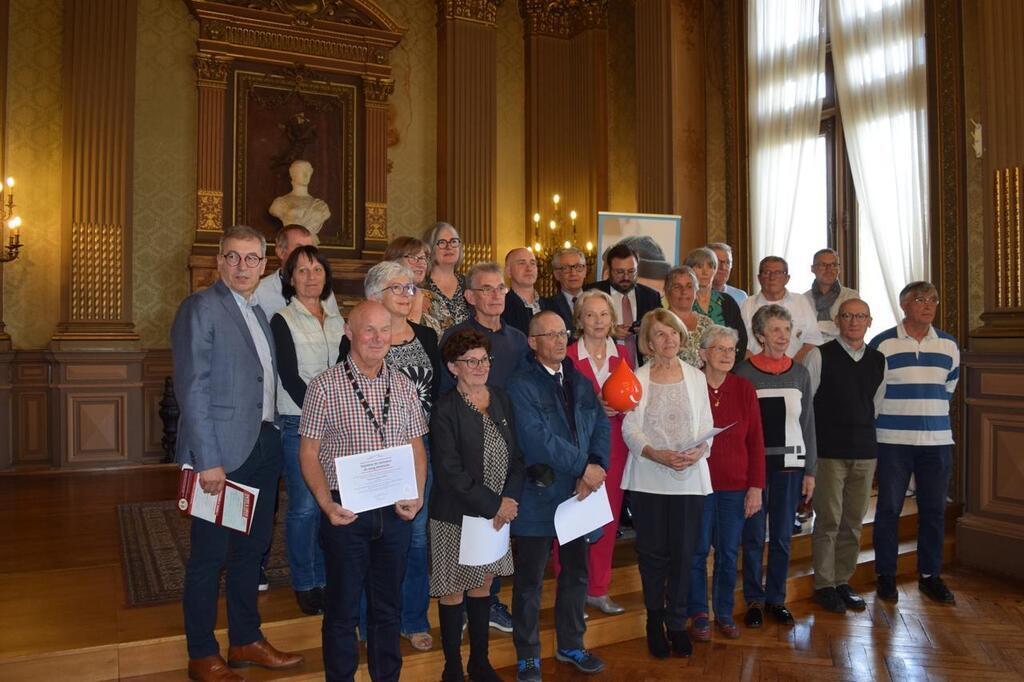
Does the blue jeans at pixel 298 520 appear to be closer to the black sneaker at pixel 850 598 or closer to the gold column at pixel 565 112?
the black sneaker at pixel 850 598

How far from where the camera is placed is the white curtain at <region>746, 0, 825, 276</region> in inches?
282

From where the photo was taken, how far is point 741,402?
3699 mm

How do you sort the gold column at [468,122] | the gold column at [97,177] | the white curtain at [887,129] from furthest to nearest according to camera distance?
the gold column at [468,122]
the gold column at [97,177]
the white curtain at [887,129]

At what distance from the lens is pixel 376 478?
2730 mm

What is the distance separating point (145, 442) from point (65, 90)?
3.25 m

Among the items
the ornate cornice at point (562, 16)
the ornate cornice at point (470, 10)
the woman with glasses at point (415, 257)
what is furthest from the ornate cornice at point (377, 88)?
the woman with glasses at point (415, 257)

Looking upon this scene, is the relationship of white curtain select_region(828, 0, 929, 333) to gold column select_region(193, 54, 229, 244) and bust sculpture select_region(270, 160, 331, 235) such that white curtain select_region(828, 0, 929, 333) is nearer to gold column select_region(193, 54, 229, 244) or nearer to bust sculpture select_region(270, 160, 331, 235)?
bust sculpture select_region(270, 160, 331, 235)

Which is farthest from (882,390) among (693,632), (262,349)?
(262,349)

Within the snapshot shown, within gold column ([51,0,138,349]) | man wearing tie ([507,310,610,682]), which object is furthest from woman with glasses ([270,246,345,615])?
gold column ([51,0,138,349])

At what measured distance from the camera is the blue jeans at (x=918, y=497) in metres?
4.39

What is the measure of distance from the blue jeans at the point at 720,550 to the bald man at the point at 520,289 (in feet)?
4.00

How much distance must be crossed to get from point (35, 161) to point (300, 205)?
2.33m

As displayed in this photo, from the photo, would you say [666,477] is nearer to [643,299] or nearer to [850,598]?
[643,299]

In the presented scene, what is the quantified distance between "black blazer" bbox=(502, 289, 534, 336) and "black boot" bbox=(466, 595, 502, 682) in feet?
4.50
